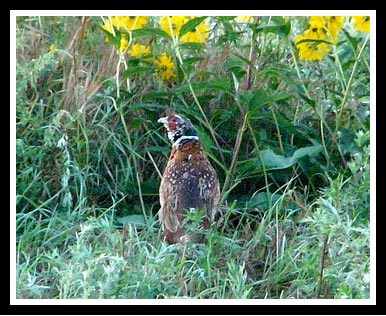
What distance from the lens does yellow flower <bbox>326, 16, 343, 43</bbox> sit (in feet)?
15.1

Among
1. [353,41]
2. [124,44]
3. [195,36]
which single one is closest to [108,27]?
[124,44]

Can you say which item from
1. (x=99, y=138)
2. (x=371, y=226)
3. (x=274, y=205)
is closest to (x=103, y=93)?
(x=99, y=138)

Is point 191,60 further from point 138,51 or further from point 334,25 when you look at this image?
point 334,25

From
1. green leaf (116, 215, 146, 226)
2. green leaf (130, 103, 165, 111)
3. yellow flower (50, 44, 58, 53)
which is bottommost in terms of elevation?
green leaf (116, 215, 146, 226)

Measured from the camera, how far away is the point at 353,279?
404 centimetres

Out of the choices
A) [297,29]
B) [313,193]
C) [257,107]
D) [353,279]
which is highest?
[297,29]

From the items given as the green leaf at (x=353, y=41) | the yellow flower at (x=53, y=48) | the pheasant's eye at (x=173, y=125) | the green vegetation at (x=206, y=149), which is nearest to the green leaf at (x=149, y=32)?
the green vegetation at (x=206, y=149)

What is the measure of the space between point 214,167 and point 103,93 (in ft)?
1.86

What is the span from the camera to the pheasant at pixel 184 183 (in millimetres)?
4312

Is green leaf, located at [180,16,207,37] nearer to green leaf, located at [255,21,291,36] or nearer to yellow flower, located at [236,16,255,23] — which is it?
green leaf, located at [255,21,291,36]

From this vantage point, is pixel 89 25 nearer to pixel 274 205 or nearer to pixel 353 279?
pixel 274 205

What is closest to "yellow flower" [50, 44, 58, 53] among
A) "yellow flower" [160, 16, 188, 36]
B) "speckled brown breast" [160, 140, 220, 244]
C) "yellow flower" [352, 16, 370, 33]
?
"yellow flower" [160, 16, 188, 36]

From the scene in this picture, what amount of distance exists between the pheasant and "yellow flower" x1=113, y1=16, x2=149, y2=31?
388 mm

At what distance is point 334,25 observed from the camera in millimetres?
4625
